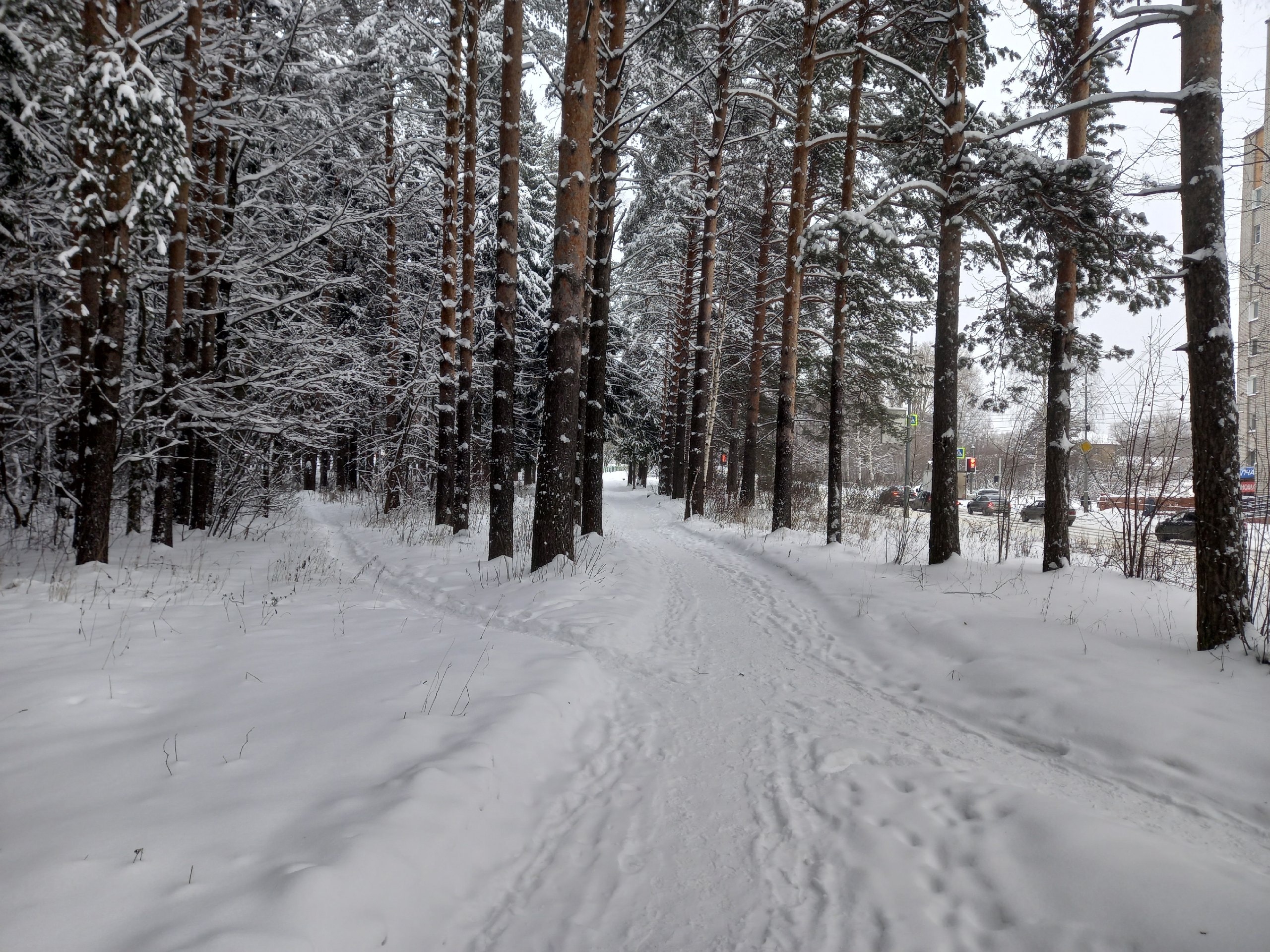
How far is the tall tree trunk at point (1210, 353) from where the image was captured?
4656mm

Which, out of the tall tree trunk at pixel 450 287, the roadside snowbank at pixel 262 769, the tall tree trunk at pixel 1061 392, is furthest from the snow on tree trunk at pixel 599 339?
the tall tree trunk at pixel 1061 392

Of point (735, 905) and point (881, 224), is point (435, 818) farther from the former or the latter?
point (881, 224)

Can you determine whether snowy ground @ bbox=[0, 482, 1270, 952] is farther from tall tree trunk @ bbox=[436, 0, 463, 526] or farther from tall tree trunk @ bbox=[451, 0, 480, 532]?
tall tree trunk @ bbox=[436, 0, 463, 526]

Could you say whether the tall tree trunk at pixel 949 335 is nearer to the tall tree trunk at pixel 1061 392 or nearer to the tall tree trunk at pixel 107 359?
the tall tree trunk at pixel 1061 392

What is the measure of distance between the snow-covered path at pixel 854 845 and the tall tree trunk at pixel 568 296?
381 cm

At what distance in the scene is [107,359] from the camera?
6941 mm

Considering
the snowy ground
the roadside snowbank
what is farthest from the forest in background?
the roadside snowbank

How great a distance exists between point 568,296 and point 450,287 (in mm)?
6534

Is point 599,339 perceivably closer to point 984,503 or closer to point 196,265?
point 196,265

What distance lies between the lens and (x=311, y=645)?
17.0ft

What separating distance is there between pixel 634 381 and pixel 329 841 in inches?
955

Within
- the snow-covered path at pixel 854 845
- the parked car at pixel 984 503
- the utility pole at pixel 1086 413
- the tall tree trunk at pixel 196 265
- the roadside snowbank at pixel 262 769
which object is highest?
the tall tree trunk at pixel 196 265

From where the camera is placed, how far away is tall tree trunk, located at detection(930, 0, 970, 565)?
823 cm

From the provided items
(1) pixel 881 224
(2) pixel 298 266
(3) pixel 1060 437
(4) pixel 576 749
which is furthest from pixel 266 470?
(3) pixel 1060 437
